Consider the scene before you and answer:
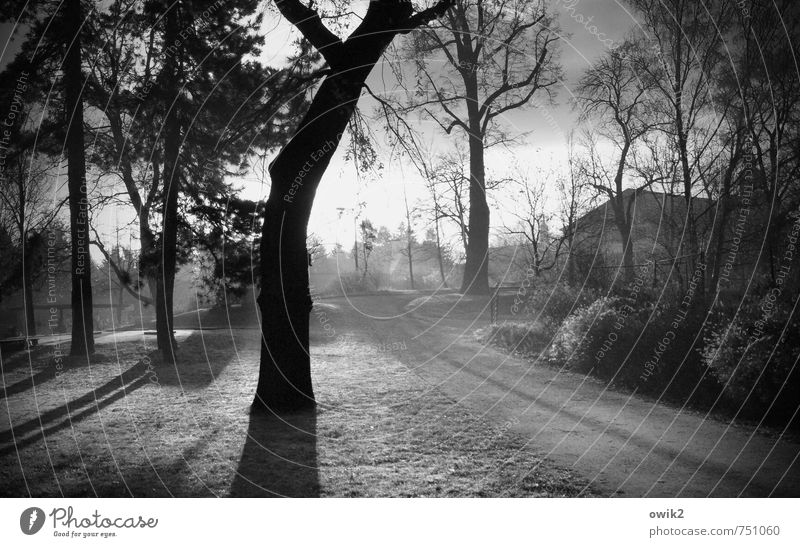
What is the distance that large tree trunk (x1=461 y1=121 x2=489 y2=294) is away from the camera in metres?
13.5

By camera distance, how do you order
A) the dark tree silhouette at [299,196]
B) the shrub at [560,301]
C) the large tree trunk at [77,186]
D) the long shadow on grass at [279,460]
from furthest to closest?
the shrub at [560,301], the large tree trunk at [77,186], the dark tree silhouette at [299,196], the long shadow on grass at [279,460]

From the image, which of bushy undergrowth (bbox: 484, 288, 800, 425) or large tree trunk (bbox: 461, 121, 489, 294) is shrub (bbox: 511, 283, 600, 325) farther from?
large tree trunk (bbox: 461, 121, 489, 294)

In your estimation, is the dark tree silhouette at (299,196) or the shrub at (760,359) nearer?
the shrub at (760,359)

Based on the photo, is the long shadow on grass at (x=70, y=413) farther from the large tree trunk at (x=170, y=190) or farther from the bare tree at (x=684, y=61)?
the bare tree at (x=684, y=61)

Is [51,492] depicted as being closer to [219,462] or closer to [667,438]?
[219,462]

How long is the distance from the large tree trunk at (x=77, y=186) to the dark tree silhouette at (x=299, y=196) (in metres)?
3.60

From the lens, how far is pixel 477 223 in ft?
57.1

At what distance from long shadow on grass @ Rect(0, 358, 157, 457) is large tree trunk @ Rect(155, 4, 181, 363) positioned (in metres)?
1.80

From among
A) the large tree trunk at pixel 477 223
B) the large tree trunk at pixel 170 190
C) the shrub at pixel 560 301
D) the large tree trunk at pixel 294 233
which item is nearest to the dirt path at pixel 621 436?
the shrub at pixel 560 301

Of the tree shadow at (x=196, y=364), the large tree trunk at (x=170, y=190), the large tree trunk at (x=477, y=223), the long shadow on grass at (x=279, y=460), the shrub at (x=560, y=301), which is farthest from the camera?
the large tree trunk at (x=477, y=223)

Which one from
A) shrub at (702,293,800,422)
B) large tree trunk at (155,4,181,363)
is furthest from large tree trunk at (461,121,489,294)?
large tree trunk at (155,4,181,363)

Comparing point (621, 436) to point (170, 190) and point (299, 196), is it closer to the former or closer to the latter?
point (299, 196)

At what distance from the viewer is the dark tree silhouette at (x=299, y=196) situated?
6637 mm

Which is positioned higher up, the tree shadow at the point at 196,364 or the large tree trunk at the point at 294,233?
the large tree trunk at the point at 294,233
